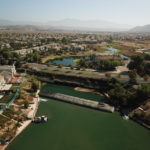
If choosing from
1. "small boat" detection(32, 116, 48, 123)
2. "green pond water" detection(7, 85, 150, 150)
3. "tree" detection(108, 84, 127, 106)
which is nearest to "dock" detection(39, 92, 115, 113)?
"green pond water" detection(7, 85, 150, 150)

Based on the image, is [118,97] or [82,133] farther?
[118,97]

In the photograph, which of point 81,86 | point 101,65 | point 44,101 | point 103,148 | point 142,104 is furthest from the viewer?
point 101,65

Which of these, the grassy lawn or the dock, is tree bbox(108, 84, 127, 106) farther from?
the grassy lawn

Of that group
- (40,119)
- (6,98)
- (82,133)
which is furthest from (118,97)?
(6,98)

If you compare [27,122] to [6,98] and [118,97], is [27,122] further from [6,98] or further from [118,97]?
[118,97]

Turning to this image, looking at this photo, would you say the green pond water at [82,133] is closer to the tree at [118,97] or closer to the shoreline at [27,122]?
the shoreline at [27,122]

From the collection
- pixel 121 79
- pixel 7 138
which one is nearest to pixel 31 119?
pixel 7 138

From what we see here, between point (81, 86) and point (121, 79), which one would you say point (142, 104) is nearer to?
point (121, 79)

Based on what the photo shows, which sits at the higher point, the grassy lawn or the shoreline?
the grassy lawn
